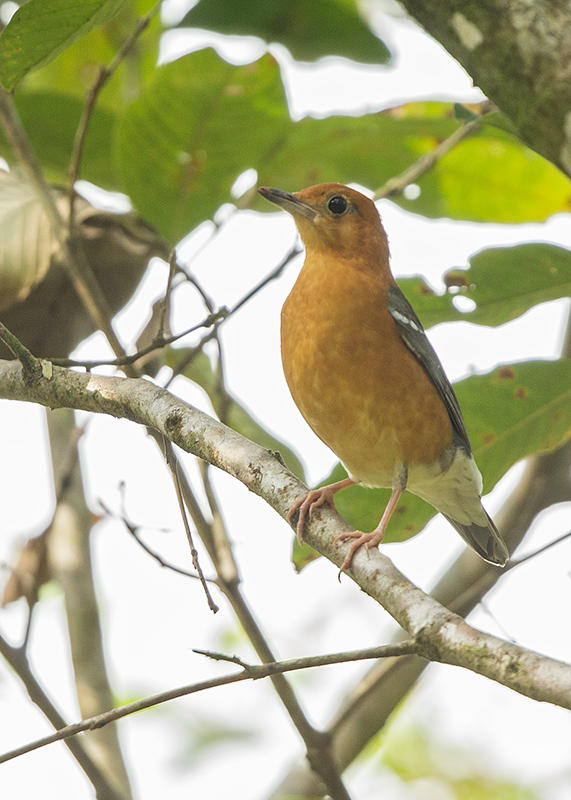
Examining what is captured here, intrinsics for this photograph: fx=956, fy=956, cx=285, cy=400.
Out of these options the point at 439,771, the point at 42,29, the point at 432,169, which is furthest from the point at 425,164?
the point at 439,771

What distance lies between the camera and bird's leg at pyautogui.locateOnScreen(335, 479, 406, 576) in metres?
3.27

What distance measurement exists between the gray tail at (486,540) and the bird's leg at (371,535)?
0.96 metres

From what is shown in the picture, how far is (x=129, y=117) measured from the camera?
17.7 feet

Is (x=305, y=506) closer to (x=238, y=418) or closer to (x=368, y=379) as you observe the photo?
(x=368, y=379)

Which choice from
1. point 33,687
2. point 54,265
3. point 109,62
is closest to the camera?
point 33,687

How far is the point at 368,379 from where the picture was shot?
517 cm

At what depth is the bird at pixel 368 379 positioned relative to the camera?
5.19 metres

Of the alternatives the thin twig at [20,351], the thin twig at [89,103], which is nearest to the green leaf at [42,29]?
the thin twig at [89,103]

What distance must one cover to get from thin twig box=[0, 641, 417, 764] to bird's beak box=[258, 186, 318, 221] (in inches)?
138

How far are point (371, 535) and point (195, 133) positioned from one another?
113 inches

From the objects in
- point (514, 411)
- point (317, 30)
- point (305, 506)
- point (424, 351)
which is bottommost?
point (305, 506)

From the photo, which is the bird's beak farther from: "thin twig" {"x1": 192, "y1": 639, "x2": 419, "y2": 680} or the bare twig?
"thin twig" {"x1": 192, "y1": 639, "x2": 419, "y2": 680}

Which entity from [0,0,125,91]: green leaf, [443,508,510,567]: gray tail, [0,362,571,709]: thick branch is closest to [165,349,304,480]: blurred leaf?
[443,508,510,567]: gray tail

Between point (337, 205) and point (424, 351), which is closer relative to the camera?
point (424, 351)
